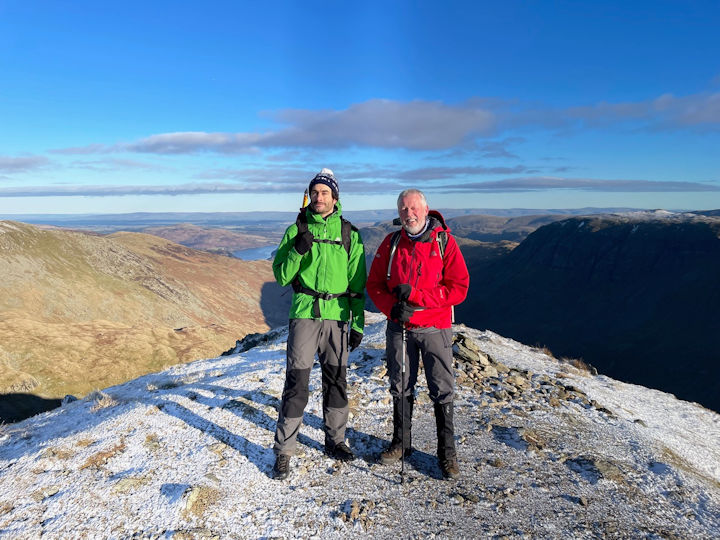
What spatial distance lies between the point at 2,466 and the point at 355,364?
7.80m

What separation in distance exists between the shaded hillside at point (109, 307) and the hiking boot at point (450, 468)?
4521cm

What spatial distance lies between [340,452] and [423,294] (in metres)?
3.00

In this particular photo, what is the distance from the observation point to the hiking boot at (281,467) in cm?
586

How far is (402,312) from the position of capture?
5.80 m

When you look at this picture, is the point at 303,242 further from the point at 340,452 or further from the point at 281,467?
the point at 340,452

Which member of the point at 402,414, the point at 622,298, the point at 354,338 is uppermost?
the point at 354,338

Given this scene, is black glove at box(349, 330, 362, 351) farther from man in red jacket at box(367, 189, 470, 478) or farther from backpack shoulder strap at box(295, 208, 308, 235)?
backpack shoulder strap at box(295, 208, 308, 235)

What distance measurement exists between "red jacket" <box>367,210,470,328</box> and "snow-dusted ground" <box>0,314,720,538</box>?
2614 millimetres

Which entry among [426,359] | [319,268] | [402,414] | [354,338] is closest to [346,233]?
[319,268]

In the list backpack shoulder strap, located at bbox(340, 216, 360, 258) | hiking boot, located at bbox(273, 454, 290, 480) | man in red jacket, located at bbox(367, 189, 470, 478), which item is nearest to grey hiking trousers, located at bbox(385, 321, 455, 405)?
man in red jacket, located at bbox(367, 189, 470, 478)

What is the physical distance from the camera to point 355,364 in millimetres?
11664

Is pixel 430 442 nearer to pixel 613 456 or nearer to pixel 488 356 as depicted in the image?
pixel 613 456

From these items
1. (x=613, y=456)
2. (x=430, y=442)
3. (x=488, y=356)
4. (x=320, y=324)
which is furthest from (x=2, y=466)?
(x=488, y=356)

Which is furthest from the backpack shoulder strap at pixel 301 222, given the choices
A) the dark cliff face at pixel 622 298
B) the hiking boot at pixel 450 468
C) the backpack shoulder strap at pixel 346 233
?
the dark cliff face at pixel 622 298
